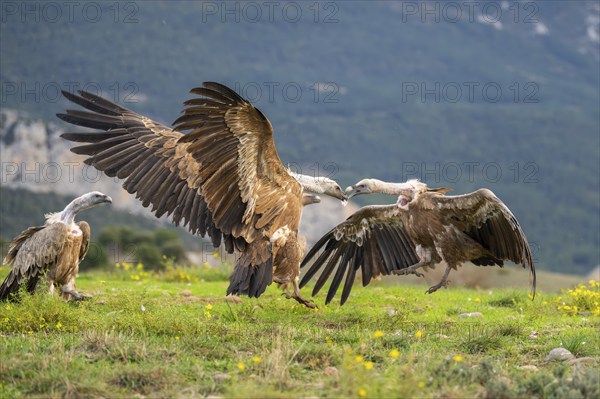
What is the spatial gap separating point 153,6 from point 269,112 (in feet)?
50.5

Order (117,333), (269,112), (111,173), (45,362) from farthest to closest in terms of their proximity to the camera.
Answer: (269,112) → (111,173) → (117,333) → (45,362)

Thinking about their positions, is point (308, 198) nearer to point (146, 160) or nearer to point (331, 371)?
point (146, 160)

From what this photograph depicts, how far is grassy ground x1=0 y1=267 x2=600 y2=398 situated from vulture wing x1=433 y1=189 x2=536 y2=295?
0.75 meters

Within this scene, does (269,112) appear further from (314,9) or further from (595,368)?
(595,368)

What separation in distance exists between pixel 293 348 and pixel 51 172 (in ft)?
147

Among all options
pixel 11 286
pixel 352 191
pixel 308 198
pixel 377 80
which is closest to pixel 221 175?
pixel 308 198

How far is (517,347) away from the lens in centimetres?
800

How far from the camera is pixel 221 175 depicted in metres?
9.30

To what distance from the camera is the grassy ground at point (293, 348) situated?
626 centimetres

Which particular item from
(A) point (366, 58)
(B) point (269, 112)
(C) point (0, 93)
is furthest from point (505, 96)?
(C) point (0, 93)

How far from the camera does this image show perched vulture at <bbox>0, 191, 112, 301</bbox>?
10.1 meters

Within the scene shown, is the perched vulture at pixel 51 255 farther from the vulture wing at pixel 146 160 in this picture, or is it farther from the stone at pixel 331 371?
the stone at pixel 331 371

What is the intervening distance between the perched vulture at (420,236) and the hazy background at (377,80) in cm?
4228

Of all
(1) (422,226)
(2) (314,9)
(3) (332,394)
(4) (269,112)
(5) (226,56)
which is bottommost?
(3) (332,394)
